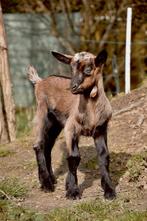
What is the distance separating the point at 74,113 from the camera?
340 inches

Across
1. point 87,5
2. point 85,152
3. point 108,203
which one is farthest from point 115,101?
point 87,5

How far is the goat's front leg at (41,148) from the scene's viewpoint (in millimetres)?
9141

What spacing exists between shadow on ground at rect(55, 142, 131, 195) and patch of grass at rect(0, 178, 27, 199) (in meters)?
0.74

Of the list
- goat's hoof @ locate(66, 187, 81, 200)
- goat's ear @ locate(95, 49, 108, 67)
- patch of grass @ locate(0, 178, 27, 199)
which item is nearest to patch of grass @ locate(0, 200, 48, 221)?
patch of grass @ locate(0, 178, 27, 199)

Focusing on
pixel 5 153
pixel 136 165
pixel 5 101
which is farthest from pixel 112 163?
pixel 5 101

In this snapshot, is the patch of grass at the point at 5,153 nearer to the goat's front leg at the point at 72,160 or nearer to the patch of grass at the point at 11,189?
the patch of grass at the point at 11,189

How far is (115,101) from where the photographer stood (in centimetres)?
1241

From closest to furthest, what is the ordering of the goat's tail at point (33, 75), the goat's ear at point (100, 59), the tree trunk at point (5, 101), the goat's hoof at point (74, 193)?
the goat's ear at point (100, 59) → the goat's hoof at point (74, 193) → the goat's tail at point (33, 75) → the tree trunk at point (5, 101)

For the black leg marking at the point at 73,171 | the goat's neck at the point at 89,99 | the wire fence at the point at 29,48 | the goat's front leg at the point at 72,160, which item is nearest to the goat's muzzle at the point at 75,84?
the goat's neck at the point at 89,99

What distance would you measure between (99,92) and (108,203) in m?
1.28

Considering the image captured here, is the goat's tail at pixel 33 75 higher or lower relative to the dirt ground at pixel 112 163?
higher

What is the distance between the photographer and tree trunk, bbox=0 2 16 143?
12.2 meters

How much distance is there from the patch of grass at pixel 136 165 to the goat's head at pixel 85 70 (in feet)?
4.81

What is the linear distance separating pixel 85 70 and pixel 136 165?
1.78 metres
